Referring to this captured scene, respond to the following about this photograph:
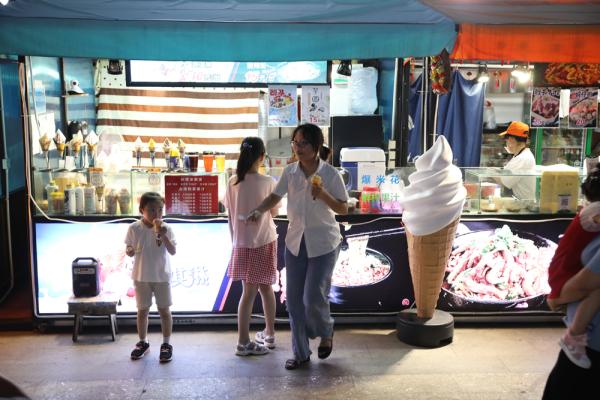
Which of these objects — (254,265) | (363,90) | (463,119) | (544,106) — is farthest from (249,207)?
(463,119)

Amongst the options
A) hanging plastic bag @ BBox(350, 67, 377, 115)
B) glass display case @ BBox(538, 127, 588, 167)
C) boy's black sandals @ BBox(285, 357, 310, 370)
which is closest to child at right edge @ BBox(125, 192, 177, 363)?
boy's black sandals @ BBox(285, 357, 310, 370)

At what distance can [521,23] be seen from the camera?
239 inches

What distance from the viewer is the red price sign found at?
20.9ft

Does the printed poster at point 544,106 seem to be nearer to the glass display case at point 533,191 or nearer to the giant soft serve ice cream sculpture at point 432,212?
the glass display case at point 533,191

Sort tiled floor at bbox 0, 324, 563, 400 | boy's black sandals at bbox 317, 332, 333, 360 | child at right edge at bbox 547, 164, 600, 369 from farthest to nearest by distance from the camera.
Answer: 1. boy's black sandals at bbox 317, 332, 333, 360
2. tiled floor at bbox 0, 324, 563, 400
3. child at right edge at bbox 547, 164, 600, 369

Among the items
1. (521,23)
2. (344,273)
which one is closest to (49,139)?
(344,273)

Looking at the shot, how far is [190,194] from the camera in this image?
6.38 m

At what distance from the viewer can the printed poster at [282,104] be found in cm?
698

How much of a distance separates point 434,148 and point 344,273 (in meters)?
1.50

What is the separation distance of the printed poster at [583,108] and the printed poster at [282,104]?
4.01 meters

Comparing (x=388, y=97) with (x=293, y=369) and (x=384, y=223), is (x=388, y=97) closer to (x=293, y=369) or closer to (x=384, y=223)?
(x=384, y=223)

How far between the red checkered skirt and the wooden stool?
4.09 ft

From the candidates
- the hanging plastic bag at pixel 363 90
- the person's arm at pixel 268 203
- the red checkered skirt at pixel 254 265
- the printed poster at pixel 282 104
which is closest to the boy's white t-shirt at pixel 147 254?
the red checkered skirt at pixel 254 265

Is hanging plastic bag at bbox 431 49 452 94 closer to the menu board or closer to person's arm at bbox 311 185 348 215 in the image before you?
person's arm at bbox 311 185 348 215
